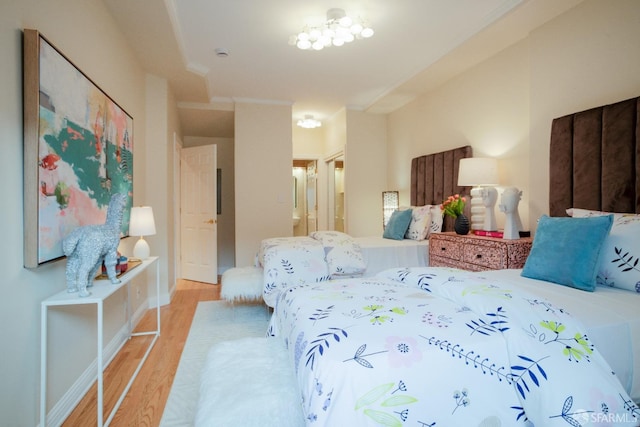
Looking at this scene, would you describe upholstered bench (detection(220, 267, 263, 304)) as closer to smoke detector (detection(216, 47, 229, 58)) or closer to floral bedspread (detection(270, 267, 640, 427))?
floral bedspread (detection(270, 267, 640, 427))

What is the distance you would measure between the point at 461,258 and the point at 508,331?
2.07 meters

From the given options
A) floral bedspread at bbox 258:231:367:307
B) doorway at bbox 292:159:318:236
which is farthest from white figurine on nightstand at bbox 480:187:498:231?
doorway at bbox 292:159:318:236

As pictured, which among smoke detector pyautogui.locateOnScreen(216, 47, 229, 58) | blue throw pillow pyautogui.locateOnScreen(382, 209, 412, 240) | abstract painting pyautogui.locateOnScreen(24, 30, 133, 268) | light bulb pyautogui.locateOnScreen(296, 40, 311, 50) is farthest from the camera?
blue throw pillow pyautogui.locateOnScreen(382, 209, 412, 240)

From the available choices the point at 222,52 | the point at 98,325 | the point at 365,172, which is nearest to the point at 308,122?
the point at 365,172

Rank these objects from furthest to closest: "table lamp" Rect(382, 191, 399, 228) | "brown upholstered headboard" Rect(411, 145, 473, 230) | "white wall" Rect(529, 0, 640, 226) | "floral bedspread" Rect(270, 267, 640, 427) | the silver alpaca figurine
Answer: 1. "table lamp" Rect(382, 191, 399, 228)
2. "brown upholstered headboard" Rect(411, 145, 473, 230)
3. "white wall" Rect(529, 0, 640, 226)
4. the silver alpaca figurine
5. "floral bedspread" Rect(270, 267, 640, 427)

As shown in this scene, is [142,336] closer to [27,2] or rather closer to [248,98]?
[27,2]

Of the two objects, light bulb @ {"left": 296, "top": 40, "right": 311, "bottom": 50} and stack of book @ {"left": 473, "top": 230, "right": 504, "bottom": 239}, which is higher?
light bulb @ {"left": 296, "top": 40, "right": 311, "bottom": 50}

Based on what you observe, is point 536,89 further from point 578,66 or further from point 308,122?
point 308,122

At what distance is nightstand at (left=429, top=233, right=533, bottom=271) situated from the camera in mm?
2602

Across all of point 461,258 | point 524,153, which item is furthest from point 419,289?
point 524,153

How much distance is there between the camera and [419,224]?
12.7 ft

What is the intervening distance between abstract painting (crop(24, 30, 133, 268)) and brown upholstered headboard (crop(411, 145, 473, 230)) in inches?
133

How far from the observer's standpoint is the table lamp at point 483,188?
3.09 metres

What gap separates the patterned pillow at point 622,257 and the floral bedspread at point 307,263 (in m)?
1.89
